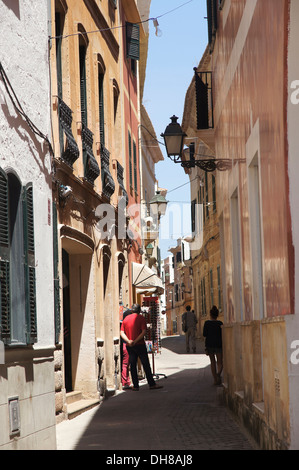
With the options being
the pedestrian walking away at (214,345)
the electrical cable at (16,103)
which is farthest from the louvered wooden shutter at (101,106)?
the electrical cable at (16,103)

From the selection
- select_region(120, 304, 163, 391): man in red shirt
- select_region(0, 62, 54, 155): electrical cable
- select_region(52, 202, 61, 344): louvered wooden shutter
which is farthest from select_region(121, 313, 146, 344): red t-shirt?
select_region(0, 62, 54, 155): electrical cable

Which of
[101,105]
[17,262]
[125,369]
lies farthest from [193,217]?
[17,262]

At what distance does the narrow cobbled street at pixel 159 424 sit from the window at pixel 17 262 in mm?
1835

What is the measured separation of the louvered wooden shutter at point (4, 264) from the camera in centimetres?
809

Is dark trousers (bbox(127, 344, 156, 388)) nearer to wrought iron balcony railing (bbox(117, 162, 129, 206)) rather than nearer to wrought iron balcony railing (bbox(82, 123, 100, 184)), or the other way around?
wrought iron balcony railing (bbox(82, 123, 100, 184))

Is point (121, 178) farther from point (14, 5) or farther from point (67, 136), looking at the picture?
point (14, 5)

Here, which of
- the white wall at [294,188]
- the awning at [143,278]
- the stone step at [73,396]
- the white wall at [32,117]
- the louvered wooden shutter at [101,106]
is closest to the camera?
the white wall at [294,188]

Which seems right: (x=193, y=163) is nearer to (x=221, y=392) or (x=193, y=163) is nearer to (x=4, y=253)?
(x=221, y=392)

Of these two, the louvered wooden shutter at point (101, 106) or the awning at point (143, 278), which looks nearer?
the louvered wooden shutter at point (101, 106)

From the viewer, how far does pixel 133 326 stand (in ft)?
58.2

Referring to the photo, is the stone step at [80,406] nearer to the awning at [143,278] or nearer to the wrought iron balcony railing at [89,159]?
the wrought iron balcony railing at [89,159]

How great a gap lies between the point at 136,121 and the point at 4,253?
18.7 meters

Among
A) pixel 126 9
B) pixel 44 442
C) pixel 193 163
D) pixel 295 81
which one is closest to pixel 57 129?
pixel 193 163

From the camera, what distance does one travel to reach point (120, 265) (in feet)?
66.1
